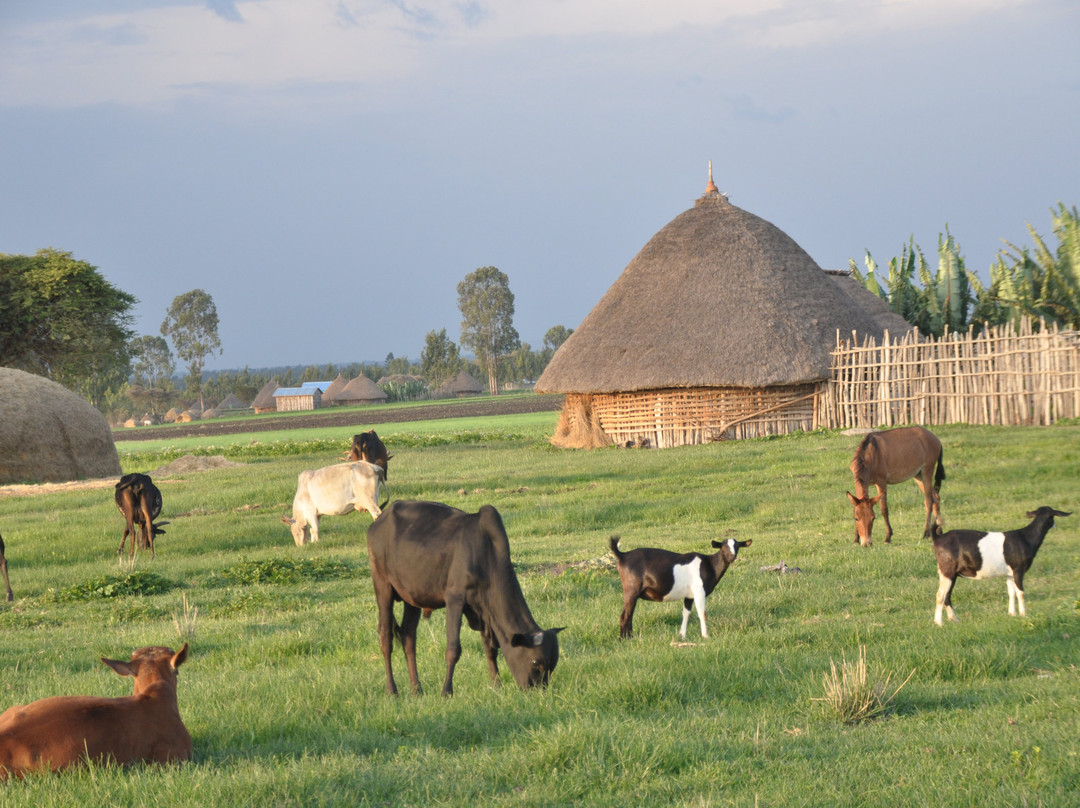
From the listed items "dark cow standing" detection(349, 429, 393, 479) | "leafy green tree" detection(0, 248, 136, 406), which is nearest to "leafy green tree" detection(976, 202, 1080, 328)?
"dark cow standing" detection(349, 429, 393, 479)

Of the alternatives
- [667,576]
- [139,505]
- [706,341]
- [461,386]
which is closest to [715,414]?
[706,341]

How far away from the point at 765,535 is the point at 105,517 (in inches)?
533

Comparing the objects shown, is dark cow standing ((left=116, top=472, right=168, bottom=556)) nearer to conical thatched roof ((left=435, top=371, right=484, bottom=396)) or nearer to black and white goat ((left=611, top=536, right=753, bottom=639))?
black and white goat ((left=611, top=536, right=753, bottom=639))

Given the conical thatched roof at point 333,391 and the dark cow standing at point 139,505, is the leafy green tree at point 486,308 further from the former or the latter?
the dark cow standing at point 139,505

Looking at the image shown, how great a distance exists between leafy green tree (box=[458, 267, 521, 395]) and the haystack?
9024 centimetres

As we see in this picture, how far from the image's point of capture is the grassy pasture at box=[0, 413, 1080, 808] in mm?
4867

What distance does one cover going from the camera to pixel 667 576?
27.4ft

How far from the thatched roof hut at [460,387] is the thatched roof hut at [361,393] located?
32.6 feet

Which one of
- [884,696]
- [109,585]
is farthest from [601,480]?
[884,696]

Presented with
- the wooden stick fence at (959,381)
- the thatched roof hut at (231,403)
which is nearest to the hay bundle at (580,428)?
the wooden stick fence at (959,381)

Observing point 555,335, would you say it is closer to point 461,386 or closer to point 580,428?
point 461,386

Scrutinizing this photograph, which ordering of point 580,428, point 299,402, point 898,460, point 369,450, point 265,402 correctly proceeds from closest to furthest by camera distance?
point 898,460 < point 369,450 < point 580,428 < point 299,402 < point 265,402

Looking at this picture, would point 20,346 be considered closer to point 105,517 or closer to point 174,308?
point 105,517

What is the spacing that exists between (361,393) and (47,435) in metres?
81.3
